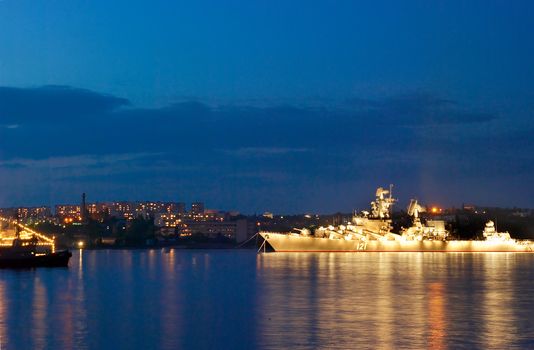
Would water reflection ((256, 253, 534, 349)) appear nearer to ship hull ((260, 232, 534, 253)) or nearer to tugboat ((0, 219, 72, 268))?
tugboat ((0, 219, 72, 268))

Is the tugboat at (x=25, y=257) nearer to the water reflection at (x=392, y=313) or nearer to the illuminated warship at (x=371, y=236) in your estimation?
the water reflection at (x=392, y=313)

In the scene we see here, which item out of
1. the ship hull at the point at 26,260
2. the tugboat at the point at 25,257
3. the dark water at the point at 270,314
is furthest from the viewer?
the tugboat at the point at 25,257

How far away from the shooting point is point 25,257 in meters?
86.6

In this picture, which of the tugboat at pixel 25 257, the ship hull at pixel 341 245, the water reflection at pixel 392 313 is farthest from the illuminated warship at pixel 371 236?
the water reflection at pixel 392 313

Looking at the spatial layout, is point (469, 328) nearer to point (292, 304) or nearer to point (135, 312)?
point (292, 304)

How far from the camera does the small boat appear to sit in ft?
282

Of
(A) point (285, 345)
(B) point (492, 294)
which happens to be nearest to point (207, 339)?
(A) point (285, 345)

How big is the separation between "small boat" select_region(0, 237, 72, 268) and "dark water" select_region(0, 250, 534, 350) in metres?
20.6

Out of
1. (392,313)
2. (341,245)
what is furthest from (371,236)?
(392,313)

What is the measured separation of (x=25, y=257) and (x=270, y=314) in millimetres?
52250

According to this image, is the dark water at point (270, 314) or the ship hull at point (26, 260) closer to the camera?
the dark water at point (270, 314)

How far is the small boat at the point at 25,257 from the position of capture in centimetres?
8588

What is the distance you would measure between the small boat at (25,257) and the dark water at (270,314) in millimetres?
20576

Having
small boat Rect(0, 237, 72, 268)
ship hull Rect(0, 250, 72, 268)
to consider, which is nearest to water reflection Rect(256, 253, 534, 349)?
ship hull Rect(0, 250, 72, 268)
